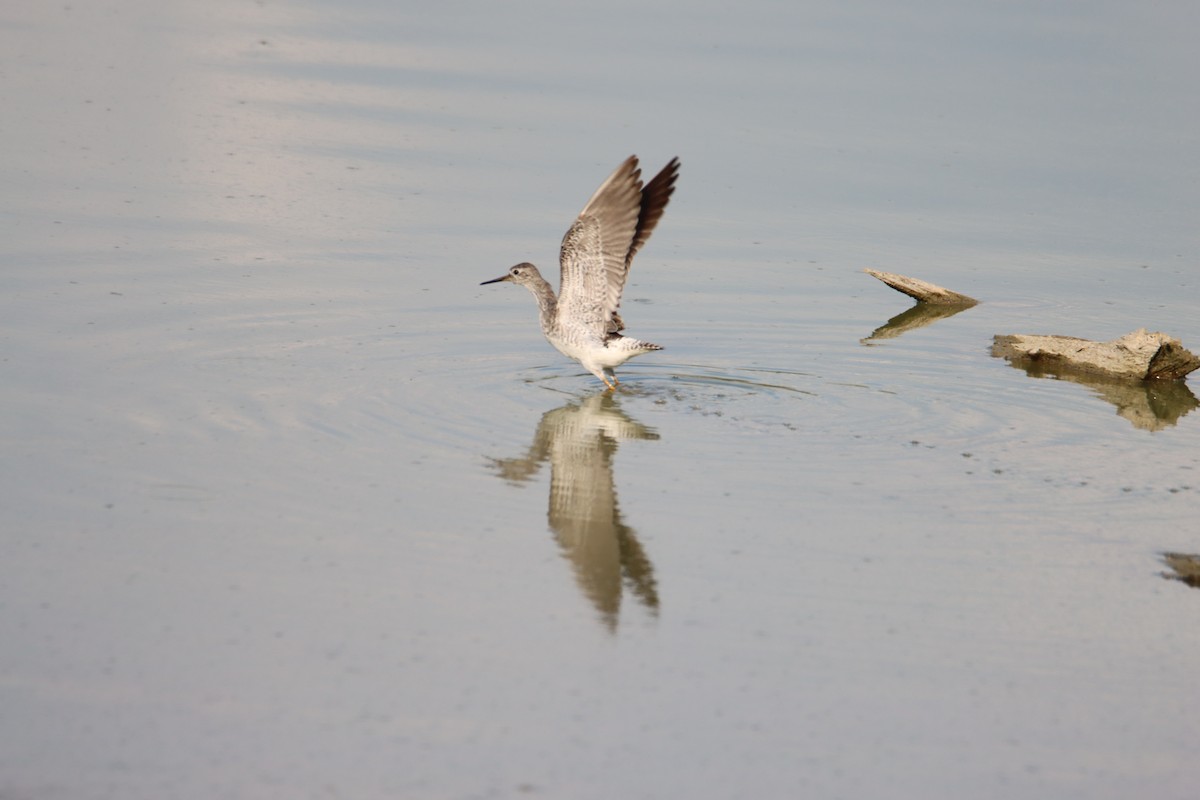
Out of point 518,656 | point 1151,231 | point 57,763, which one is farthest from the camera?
point 1151,231

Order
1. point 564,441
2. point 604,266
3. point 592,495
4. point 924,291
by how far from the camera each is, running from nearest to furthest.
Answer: point 592,495
point 564,441
point 604,266
point 924,291

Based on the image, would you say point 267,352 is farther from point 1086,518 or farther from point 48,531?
point 1086,518

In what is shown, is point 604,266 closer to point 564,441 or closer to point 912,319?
point 564,441

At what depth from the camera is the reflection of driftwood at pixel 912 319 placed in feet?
39.6

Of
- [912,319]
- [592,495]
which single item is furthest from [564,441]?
[912,319]

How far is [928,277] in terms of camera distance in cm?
1340

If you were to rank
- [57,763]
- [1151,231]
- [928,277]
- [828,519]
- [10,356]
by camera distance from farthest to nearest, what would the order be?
[1151,231] < [928,277] < [10,356] < [828,519] < [57,763]

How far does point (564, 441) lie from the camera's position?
938 cm

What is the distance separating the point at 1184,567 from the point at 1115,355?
386cm

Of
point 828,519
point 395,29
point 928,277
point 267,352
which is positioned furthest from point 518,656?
point 395,29

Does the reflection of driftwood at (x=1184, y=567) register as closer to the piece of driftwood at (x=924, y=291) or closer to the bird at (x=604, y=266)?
the bird at (x=604, y=266)

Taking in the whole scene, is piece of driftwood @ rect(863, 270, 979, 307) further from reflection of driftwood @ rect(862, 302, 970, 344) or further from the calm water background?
the calm water background

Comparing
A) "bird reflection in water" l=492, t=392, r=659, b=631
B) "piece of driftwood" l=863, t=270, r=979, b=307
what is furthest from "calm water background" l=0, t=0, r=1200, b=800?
"piece of driftwood" l=863, t=270, r=979, b=307

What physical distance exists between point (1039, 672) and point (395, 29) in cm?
1614
